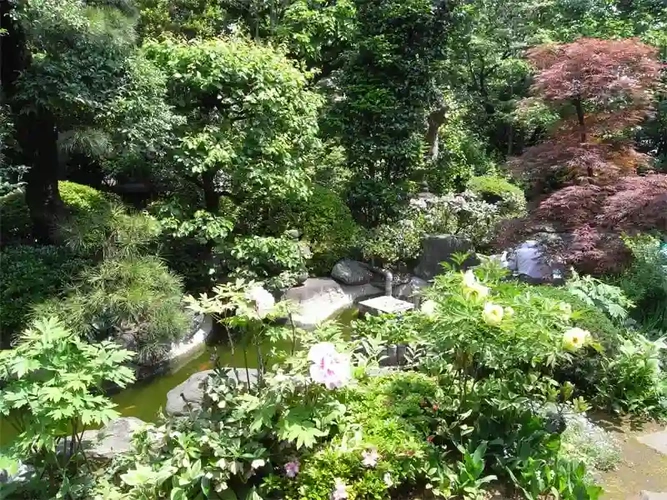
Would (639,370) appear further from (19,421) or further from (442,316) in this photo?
(19,421)

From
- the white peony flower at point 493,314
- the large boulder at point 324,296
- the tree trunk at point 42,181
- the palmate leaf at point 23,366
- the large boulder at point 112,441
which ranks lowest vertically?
the large boulder at point 324,296

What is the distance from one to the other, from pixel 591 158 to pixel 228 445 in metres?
3.88

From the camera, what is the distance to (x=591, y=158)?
4.71 metres

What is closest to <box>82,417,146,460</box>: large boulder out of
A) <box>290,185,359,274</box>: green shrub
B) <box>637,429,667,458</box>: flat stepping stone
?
<box>637,429,667,458</box>: flat stepping stone

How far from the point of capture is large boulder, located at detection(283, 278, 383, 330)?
21.0 ft

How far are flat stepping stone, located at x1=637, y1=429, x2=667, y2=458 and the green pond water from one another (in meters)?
2.51

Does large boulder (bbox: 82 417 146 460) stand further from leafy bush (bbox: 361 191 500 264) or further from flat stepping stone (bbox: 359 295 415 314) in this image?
leafy bush (bbox: 361 191 500 264)

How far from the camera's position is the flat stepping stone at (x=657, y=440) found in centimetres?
313

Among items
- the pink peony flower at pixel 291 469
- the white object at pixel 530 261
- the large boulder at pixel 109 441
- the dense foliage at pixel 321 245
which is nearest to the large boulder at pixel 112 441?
the large boulder at pixel 109 441

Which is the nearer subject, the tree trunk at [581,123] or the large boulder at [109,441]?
the large boulder at [109,441]

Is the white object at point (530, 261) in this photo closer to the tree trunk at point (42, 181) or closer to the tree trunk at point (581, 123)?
the tree trunk at point (581, 123)

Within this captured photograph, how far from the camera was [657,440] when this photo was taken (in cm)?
322

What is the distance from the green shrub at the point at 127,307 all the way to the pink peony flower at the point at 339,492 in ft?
9.94

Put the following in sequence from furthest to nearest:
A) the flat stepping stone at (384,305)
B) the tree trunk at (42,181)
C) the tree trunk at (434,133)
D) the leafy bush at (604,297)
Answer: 1. the tree trunk at (434,133)
2. the tree trunk at (42,181)
3. the flat stepping stone at (384,305)
4. the leafy bush at (604,297)
